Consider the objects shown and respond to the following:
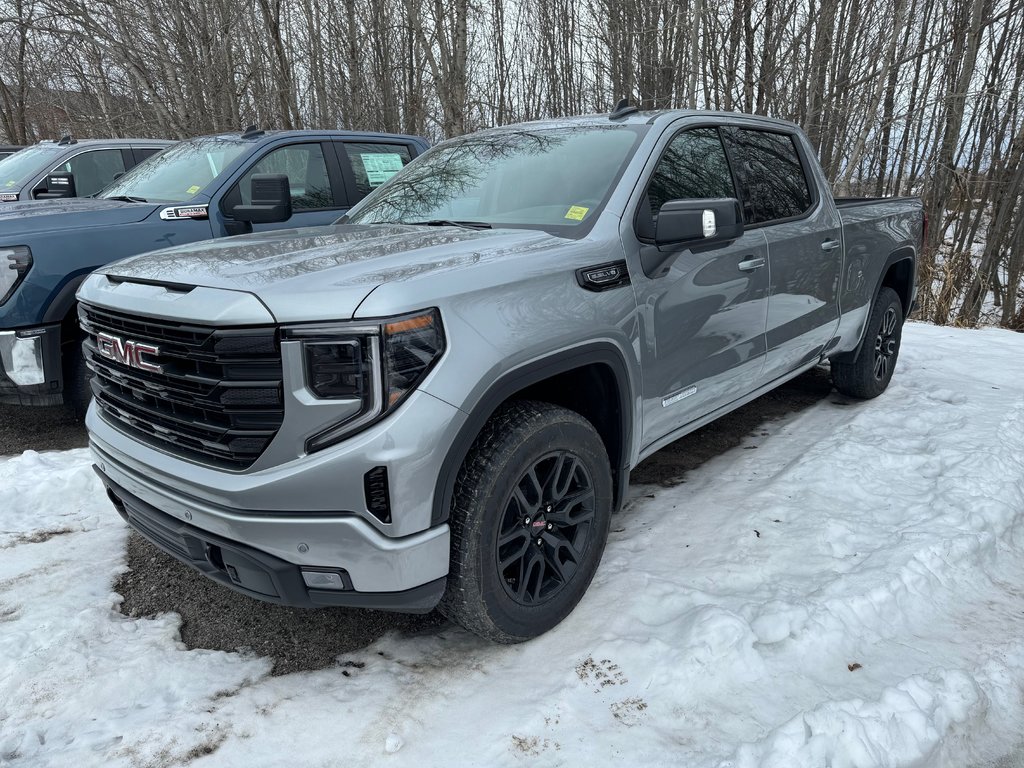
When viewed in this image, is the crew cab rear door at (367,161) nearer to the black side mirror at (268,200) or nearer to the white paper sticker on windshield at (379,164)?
the white paper sticker on windshield at (379,164)

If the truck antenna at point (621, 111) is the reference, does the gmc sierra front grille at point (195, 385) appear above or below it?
below

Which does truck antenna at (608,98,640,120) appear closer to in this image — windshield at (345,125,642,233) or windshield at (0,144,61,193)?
windshield at (345,125,642,233)

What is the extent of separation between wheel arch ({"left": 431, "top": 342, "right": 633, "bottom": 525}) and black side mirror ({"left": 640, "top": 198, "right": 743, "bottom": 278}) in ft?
1.49

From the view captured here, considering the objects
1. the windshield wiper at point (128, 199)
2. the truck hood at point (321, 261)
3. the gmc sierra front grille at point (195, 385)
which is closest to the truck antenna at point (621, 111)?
the truck hood at point (321, 261)

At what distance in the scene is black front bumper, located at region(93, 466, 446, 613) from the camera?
2066mm

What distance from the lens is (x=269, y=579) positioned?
6.81 ft

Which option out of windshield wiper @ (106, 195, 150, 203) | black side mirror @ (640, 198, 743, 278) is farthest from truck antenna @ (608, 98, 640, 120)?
windshield wiper @ (106, 195, 150, 203)

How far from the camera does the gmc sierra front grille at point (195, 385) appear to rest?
2.00 meters

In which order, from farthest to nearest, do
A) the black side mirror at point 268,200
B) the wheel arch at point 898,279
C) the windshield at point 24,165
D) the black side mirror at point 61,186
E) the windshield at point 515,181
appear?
1. the windshield at point 24,165
2. the black side mirror at point 61,186
3. the wheel arch at point 898,279
4. the black side mirror at point 268,200
5. the windshield at point 515,181

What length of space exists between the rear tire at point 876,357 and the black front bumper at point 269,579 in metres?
3.90

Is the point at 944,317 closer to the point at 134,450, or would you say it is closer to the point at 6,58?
the point at 134,450

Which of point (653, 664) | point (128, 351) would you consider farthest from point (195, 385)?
point (653, 664)

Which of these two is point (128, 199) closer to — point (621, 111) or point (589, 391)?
point (621, 111)

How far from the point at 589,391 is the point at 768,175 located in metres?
1.97
